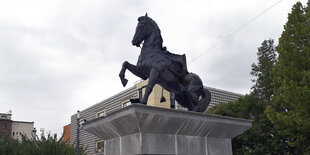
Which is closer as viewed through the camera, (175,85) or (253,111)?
(175,85)

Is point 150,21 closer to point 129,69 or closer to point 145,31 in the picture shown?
point 145,31

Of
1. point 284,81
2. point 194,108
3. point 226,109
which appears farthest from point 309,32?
point 194,108

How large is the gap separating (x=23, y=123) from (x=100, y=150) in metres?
39.2

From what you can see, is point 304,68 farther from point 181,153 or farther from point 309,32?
point 181,153

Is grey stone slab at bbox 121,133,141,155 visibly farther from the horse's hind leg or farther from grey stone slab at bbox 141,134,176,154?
the horse's hind leg

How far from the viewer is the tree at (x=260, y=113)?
21562mm

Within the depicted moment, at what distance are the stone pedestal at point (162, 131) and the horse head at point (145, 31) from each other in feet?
6.56

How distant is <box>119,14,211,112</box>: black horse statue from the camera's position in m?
7.00

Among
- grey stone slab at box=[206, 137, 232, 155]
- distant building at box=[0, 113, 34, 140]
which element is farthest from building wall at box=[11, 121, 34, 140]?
grey stone slab at box=[206, 137, 232, 155]

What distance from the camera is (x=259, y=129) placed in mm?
21906

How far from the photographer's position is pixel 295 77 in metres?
16.9

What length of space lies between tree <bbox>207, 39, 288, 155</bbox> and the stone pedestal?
16.0 m

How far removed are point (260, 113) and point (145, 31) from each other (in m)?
18.1

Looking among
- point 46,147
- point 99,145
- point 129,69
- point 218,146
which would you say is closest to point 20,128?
point 99,145
